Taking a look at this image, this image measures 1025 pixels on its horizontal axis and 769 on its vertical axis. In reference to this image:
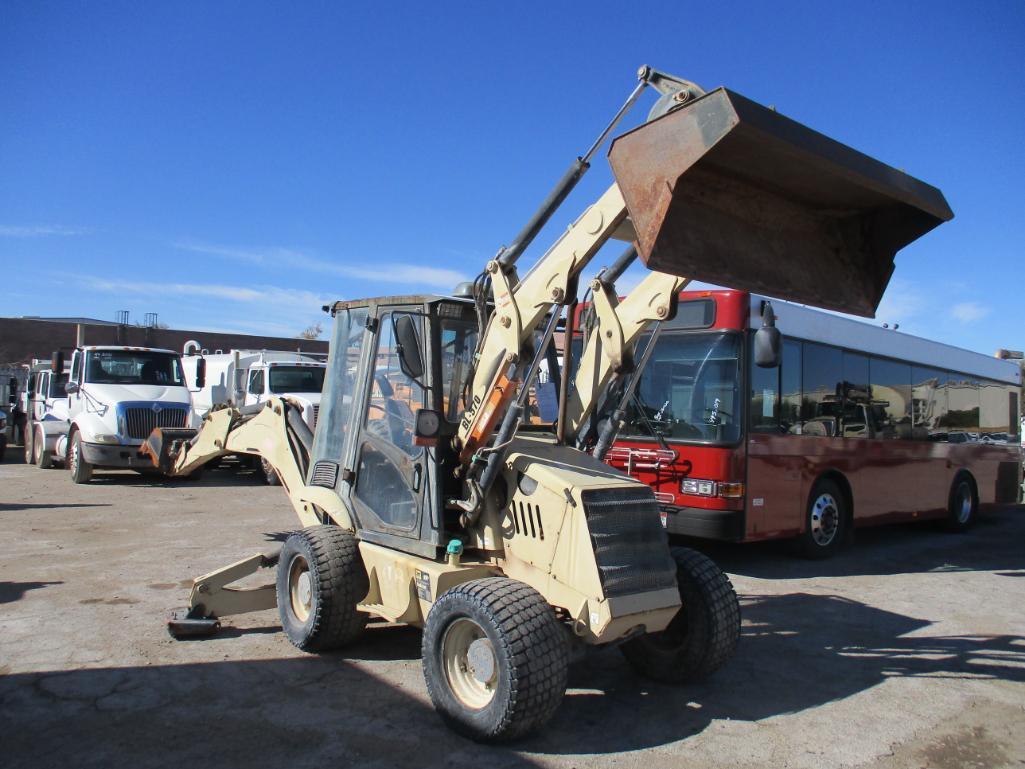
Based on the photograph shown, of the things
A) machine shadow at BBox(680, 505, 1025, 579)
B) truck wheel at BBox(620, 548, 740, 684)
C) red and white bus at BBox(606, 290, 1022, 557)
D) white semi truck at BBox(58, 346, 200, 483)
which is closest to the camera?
truck wheel at BBox(620, 548, 740, 684)

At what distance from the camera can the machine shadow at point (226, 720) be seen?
12.8ft

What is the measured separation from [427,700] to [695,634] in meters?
1.66

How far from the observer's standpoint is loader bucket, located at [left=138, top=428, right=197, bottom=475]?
9.26 m

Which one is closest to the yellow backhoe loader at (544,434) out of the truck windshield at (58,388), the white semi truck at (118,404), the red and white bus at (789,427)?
the red and white bus at (789,427)

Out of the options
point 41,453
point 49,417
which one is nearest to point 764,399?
point 49,417

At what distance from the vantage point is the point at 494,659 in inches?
163

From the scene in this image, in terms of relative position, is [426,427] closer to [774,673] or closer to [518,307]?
[518,307]

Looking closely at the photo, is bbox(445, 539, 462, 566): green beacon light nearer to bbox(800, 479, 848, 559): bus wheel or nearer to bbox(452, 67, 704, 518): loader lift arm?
bbox(452, 67, 704, 518): loader lift arm

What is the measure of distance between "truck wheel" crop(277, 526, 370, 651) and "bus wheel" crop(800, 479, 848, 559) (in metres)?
5.95

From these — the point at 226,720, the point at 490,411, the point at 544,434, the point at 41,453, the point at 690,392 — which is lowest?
the point at 226,720

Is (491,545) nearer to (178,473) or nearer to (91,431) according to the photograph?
(178,473)

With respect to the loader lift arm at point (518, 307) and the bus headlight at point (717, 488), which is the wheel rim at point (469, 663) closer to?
the loader lift arm at point (518, 307)

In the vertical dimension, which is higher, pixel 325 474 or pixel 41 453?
pixel 325 474

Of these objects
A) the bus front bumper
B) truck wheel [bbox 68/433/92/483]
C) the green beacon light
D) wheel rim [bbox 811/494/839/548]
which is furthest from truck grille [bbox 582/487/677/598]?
truck wheel [bbox 68/433/92/483]
